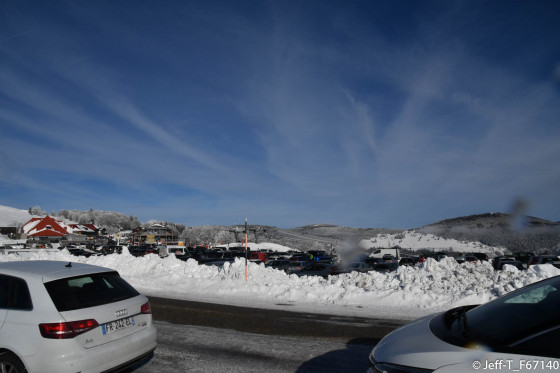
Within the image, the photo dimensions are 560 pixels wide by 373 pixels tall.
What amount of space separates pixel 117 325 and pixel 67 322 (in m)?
0.63

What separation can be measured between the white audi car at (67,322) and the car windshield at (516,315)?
4024 mm

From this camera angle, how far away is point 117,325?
15.7 feet

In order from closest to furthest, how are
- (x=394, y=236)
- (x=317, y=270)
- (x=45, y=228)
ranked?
(x=317, y=270) → (x=394, y=236) → (x=45, y=228)

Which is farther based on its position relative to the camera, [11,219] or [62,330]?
[11,219]

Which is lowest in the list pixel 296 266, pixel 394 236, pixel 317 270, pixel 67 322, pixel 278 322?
pixel 278 322

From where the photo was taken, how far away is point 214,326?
862cm

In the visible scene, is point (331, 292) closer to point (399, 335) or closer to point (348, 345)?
point (348, 345)

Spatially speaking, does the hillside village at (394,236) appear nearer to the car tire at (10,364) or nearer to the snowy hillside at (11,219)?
the car tire at (10,364)

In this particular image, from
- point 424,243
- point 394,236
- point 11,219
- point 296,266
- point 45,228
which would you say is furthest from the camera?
point 11,219

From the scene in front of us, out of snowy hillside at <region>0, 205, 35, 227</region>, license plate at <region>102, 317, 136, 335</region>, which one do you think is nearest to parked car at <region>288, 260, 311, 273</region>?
license plate at <region>102, 317, 136, 335</region>

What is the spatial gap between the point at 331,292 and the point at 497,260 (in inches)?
771

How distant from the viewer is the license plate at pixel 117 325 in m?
4.64

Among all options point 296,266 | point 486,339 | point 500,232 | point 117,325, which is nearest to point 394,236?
point 500,232

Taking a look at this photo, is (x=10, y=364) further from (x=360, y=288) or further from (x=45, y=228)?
(x=45, y=228)
